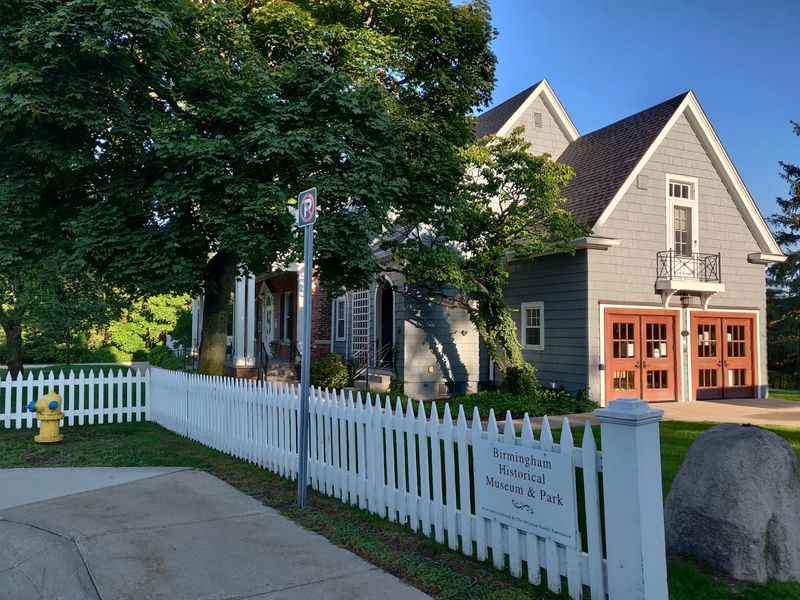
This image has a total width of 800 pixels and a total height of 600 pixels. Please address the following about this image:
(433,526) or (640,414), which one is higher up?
(640,414)

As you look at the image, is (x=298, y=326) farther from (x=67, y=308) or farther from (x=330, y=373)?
(x=67, y=308)

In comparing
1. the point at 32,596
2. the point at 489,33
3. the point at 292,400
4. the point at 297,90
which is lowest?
the point at 32,596

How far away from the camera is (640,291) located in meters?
15.5

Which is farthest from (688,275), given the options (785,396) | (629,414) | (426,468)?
(629,414)

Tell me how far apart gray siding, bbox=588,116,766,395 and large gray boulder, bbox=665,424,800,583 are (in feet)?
34.0

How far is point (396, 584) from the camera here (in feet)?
14.1

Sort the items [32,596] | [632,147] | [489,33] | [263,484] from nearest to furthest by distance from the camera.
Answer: [32,596], [263,484], [489,33], [632,147]

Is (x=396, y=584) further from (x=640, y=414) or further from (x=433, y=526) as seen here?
(x=640, y=414)

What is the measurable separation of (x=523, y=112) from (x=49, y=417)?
48.8 feet

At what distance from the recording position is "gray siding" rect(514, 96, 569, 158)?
19047 millimetres

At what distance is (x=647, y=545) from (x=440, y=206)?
958 cm

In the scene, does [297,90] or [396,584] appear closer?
[396,584]

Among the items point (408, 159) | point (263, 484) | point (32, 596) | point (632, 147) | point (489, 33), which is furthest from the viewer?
point (632, 147)

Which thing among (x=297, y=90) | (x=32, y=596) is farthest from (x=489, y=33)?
(x=32, y=596)
